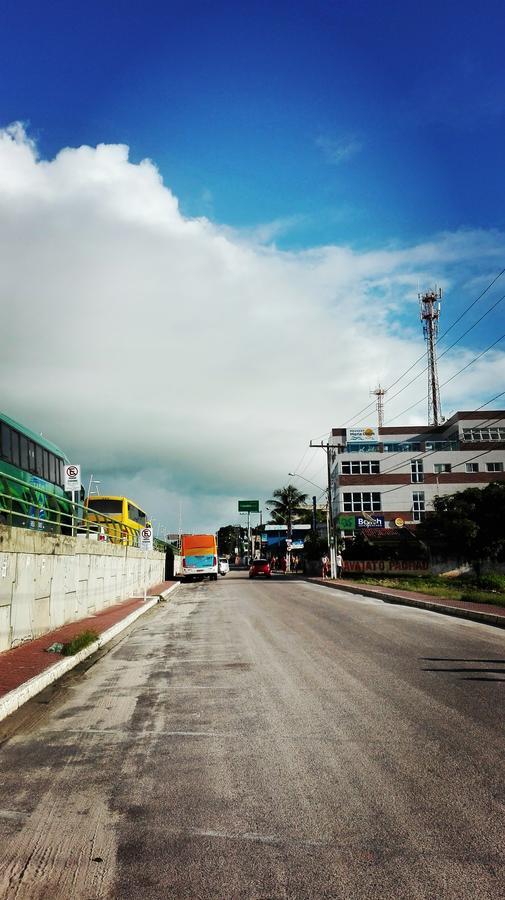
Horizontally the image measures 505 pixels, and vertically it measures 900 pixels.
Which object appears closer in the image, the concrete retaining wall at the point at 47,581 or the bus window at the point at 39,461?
the concrete retaining wall at the point at 47,581

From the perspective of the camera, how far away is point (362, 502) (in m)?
75.8

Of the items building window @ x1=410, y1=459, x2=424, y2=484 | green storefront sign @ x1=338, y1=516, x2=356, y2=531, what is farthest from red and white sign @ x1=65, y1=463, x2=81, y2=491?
building window @ x1=410, y1=459, x2=424, y2=484

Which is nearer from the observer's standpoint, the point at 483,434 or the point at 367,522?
the point at 367,522

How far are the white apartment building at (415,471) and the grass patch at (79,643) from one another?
6357 cm

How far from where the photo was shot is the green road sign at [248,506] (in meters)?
94.4

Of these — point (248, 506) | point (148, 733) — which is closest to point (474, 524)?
point (148, 733)

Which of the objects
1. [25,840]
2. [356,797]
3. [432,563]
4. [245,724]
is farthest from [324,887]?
[432,563]

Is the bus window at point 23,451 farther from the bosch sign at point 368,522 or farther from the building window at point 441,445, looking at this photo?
the building window at point 441,445

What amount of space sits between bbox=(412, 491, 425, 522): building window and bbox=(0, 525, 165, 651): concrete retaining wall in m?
59.0

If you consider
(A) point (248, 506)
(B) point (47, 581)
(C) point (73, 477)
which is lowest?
(B) point (47, 581)

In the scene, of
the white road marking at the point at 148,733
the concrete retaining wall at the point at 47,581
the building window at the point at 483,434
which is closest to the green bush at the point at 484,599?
the concrete retaining wall at the point at 47,581

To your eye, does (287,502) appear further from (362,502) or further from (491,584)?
(491,584)

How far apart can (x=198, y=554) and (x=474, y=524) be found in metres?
21.7

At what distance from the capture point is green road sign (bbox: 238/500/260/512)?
94375 mm
